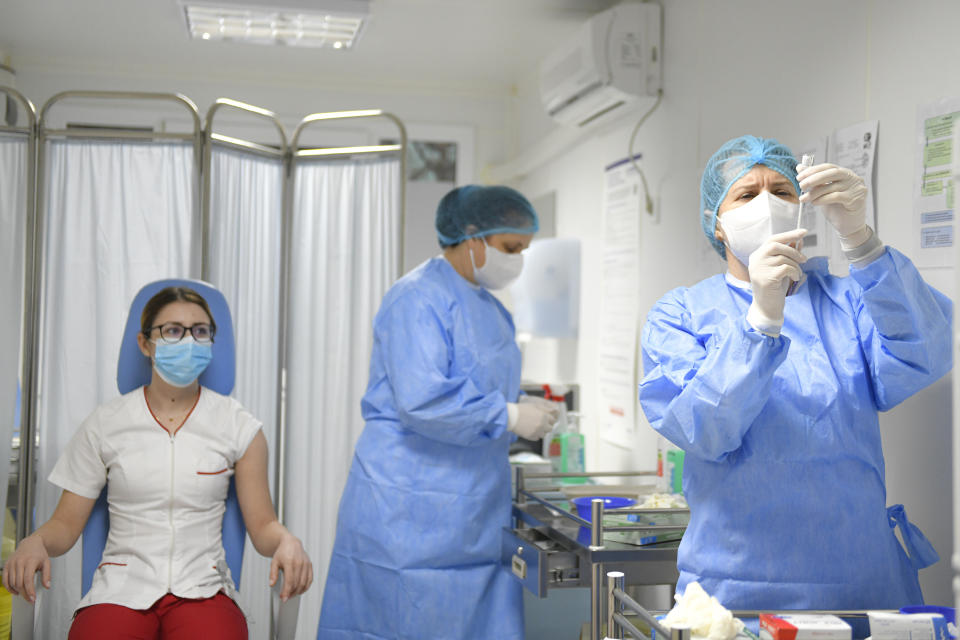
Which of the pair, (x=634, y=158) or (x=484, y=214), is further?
(x=634, y=158)

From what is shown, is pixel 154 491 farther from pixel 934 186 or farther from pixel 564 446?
pixel 934 186

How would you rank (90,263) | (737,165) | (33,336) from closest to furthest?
1. (737,165)
2. (33,336)
3. (90,263)

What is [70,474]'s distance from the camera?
2.20m

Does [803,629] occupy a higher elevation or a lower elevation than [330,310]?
lower

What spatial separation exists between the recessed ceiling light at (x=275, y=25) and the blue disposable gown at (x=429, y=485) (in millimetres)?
1511

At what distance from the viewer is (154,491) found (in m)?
2.20

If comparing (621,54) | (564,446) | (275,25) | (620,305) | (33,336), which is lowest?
(564,446)

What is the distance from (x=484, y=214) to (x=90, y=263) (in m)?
1.21

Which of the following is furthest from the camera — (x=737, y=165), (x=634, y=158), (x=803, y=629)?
(x=634, y=158)

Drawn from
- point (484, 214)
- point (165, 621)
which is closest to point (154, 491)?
point (165, 621)

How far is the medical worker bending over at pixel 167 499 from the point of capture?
208 centimetres

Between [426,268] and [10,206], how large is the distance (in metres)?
1.27


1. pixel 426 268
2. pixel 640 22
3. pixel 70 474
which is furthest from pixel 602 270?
pixel 70 474

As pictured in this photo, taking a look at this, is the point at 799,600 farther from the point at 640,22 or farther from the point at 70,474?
the point at 640,22
